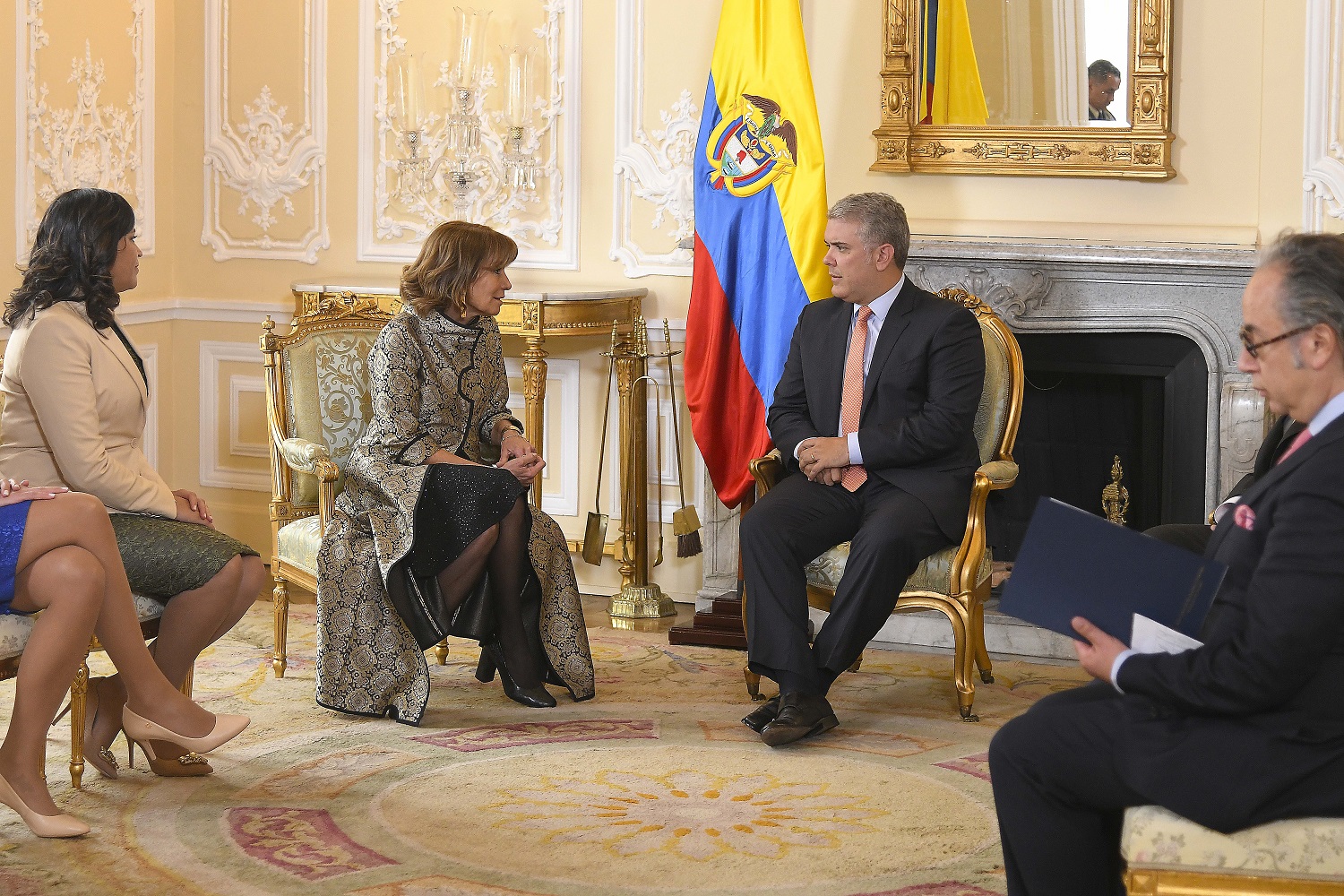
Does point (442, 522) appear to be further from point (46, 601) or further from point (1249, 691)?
point (1249, 691)

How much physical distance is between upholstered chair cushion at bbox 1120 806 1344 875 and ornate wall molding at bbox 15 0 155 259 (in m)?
4.49

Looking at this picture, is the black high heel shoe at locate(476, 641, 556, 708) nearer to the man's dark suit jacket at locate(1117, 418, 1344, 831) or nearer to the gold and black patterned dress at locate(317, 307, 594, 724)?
the gold and black patterned dress at locate(317, 307, 594, 724)

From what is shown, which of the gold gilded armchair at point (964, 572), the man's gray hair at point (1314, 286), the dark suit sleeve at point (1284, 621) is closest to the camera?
the dark suit sleeve at point (1284, 621)

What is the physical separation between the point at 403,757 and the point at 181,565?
27.9 inches

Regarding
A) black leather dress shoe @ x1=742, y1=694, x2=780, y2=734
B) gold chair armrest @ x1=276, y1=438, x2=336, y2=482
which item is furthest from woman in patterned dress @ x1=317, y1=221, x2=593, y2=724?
black leather dress shoe @ x1=742, y1=694, x2=780, y2=734

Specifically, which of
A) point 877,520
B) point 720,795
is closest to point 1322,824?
point 720,795

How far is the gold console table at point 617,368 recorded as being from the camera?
496cm

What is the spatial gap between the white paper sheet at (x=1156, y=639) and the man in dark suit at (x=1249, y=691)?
3 cm

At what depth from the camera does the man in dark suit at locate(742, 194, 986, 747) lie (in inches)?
150

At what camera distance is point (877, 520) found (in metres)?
3.83

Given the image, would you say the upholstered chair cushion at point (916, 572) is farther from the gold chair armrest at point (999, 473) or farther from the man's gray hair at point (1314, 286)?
the man's gray hair at point (1314, 286)

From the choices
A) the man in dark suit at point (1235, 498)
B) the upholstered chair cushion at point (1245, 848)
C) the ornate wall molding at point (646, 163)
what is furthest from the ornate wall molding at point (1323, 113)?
the upholstered chair cushion at point (1245, 848)

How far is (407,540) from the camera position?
390 cm

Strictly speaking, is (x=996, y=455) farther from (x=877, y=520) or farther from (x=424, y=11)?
(x=424, y=11)
